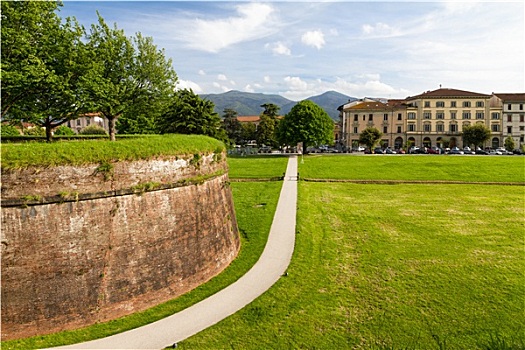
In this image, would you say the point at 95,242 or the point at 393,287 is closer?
the point at 95,242

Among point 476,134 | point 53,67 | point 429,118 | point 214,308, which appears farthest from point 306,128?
point 214,308

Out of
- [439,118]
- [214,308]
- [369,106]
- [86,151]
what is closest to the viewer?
[86,151]

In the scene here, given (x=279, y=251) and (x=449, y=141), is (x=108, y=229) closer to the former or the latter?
(x=279, y=251)

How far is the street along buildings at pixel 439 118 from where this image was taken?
7369cm

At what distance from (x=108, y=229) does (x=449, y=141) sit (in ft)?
255

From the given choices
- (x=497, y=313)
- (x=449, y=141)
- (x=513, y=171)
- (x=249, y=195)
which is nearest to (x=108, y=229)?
(x=497, y=313)

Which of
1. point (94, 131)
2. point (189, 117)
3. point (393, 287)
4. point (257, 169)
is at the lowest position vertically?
point (393, 287)

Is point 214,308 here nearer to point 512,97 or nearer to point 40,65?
point 40,65

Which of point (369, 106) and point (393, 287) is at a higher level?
point (369, 106)

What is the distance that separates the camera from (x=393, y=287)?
14359 mm

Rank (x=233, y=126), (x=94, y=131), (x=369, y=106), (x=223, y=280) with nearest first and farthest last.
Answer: (x=223, y=280) < (x=94, y=131) < (x=369, y=106) < (x=233, y=126)

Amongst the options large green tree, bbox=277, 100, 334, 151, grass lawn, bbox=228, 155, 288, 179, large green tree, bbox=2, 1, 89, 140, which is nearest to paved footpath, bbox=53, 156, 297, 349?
large green tree, bbox=2, 1, 89, 140

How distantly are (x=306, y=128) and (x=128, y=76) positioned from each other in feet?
123

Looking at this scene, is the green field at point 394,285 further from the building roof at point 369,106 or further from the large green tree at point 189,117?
the building roof at point 369,106
